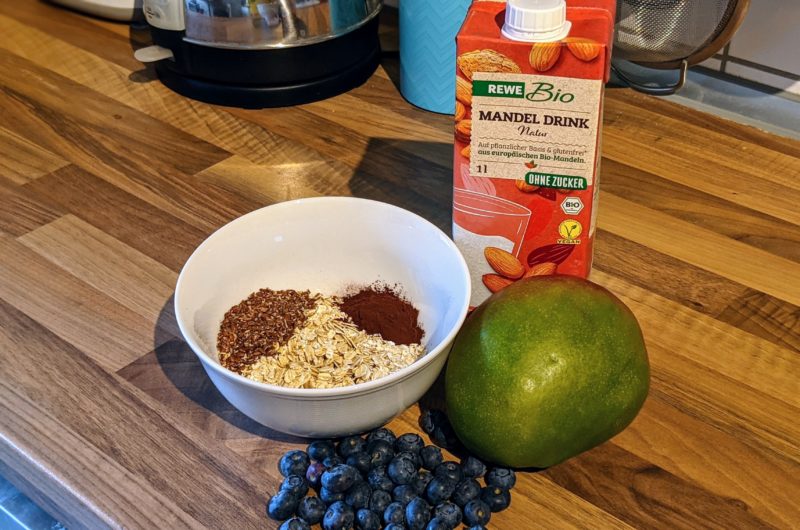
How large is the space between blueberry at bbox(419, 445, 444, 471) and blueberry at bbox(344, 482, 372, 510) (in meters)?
0.05

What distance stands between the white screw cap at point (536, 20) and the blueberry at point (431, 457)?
305 millimetres

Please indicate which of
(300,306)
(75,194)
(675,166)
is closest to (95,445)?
(300,306)

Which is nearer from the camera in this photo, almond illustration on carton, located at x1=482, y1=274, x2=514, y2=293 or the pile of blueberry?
the pile of blueberry

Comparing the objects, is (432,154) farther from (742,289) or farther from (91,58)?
(91,58)

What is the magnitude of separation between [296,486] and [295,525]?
3cm

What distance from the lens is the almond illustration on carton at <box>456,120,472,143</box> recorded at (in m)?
0.68

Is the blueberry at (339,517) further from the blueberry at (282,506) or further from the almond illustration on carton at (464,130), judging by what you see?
the almond illustration on carton at (464,130)

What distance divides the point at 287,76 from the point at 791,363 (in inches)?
25.2

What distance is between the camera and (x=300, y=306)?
76 centimetres

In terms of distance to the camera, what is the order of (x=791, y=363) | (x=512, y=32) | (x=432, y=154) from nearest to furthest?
(x=512, y=32)
(x=791, y=363)
(x=432, y=154)

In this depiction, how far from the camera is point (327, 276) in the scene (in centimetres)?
79

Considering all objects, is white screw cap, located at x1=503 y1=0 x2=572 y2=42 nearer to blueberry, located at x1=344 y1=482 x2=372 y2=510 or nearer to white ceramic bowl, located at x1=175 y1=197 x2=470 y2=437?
white ceramic bowl, located at x1=175 y1=197 x2=470 y2=437

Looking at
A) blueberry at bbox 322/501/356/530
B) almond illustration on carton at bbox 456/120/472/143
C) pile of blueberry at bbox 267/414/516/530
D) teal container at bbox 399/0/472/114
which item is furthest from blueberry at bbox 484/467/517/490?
teal container at bbox 399/0/472/114

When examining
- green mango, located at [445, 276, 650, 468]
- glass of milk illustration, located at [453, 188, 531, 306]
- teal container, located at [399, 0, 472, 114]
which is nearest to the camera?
green mango, located at [445, 276, 650, 468]
